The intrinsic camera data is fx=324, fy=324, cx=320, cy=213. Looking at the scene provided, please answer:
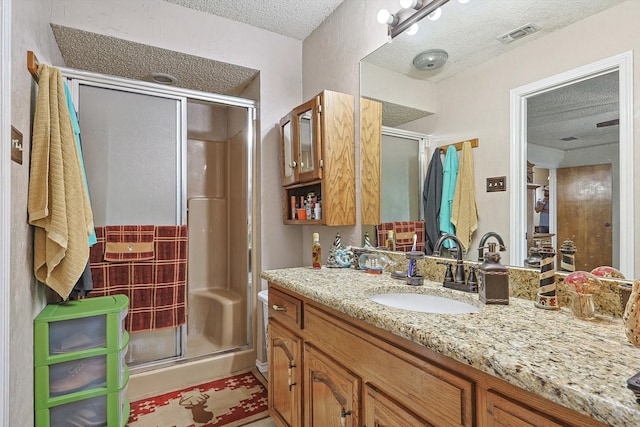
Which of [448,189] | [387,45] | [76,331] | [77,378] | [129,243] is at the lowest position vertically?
[77,378]

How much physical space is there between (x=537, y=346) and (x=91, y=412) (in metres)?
2.00

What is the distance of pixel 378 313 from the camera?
0.95 meters

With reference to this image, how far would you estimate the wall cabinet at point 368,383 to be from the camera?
0.65 m

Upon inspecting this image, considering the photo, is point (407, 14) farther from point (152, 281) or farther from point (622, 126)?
point (152, 281)

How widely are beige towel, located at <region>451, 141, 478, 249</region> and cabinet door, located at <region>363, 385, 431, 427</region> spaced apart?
2.38 feet

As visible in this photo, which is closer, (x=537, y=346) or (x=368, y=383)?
(x=537, y=346)

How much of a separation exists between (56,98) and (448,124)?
1799 millimetres

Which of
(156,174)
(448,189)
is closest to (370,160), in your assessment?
(448,189)

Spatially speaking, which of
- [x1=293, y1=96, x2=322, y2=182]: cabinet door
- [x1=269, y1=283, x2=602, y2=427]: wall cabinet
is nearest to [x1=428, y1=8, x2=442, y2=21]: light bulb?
[x1=293, y1=96, x2=322, y2=182]: cabinet door

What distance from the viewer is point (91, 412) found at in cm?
163

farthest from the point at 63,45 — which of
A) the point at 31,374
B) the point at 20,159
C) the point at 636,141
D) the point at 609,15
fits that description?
the point at 636,141

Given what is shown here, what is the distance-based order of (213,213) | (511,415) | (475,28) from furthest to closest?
(213,213) → (475,28) → (511,415)

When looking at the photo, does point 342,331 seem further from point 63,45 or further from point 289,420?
point 63,45

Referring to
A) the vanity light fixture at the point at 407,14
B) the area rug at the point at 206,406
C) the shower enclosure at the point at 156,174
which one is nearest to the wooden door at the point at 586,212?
the vanity light fixture at the point at 407,14
